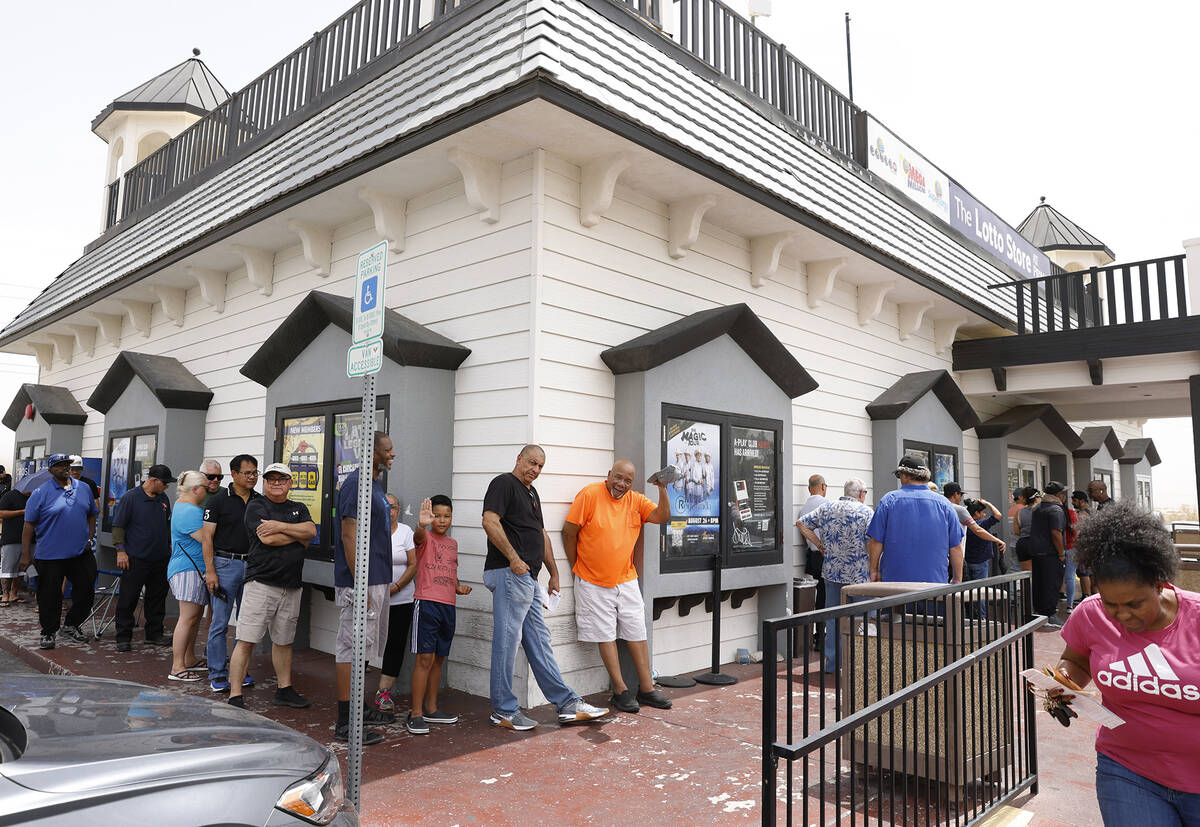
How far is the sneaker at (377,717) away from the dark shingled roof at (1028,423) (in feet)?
33.5

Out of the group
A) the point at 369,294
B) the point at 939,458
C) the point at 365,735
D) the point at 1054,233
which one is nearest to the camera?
the point at 369,294

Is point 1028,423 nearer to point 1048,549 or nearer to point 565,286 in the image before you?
point 1048,549

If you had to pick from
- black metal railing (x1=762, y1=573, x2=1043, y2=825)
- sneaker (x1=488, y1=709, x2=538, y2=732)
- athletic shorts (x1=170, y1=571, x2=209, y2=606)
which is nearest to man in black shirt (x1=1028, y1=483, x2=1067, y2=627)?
black metal railing (x1=762, y1=573, x2=1043, y2=825)

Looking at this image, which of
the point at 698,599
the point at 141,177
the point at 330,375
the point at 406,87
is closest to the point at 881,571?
the point at 698,599

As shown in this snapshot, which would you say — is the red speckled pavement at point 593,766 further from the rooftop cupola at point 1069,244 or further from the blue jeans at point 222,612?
the rooftop cupola at point 1069,244

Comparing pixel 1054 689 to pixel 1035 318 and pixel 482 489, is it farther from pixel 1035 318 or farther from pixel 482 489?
pixel 1035 318

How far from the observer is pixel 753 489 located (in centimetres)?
752

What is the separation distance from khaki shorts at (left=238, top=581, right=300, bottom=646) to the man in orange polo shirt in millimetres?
2116

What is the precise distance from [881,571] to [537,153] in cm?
454

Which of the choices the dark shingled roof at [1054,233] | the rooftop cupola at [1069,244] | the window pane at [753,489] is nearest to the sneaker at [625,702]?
the window pane at [753,489]

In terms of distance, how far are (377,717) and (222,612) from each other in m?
1.94

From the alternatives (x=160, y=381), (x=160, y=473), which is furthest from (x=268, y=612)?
(x=160, y=381)

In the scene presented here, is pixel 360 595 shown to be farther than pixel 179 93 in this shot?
No

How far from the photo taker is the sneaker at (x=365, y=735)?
482 centimetres
